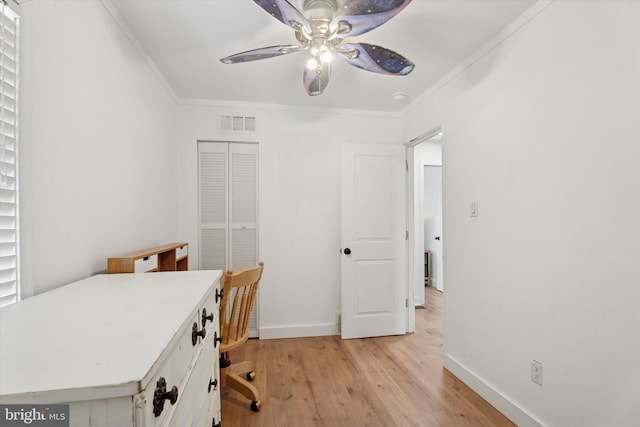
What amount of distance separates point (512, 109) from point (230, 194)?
A: 96.2 inches

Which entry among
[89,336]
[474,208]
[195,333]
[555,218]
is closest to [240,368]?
[195,333]

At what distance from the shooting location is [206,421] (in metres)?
1.12

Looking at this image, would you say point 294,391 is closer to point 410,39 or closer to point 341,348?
point 341,348

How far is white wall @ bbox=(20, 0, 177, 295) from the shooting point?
1064mm

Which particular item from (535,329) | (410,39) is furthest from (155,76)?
(535,329)

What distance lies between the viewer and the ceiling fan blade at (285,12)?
3.96 ft

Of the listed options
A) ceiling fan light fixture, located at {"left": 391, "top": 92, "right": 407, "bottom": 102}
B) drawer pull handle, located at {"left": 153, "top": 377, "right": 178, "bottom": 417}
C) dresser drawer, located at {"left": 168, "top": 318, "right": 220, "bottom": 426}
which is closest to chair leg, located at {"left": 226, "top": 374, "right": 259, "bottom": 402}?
dresser drawer, located at {"left": 168, "top": 318, "right": 220, "bottom": 426}

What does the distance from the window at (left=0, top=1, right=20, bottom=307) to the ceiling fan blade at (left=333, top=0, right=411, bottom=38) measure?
3.97ft

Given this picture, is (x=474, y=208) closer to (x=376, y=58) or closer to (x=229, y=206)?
(x=376, y=58)

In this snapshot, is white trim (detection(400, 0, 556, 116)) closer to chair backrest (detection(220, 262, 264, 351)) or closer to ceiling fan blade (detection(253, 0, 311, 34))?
ceiling fan blade (detection(253, 0, 311, 34))

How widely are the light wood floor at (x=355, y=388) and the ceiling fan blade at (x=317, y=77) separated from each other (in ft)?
6.92
